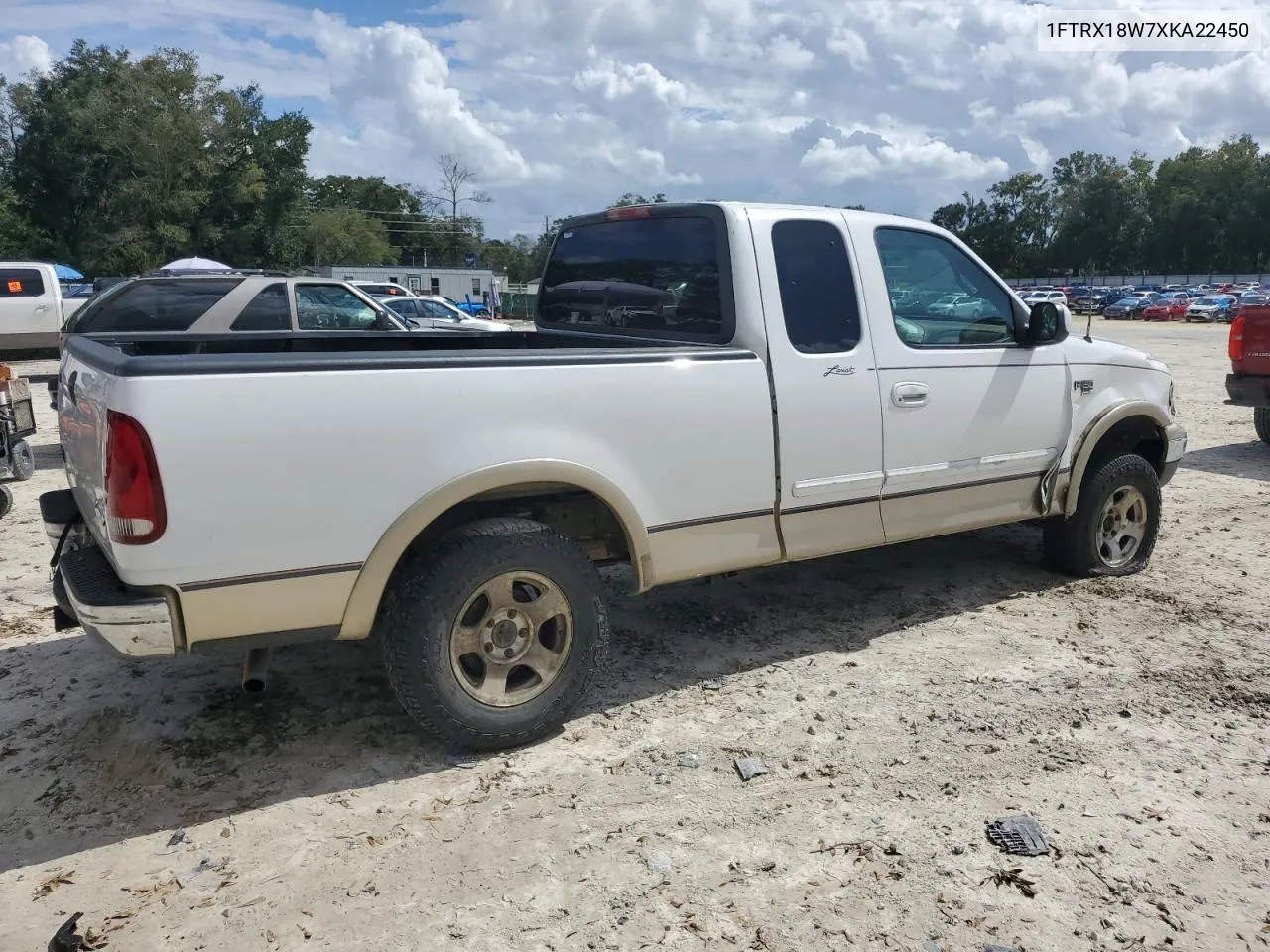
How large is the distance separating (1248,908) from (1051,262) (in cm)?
12161

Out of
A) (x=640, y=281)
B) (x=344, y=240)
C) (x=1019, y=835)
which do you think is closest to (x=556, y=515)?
(x=640, y=281)

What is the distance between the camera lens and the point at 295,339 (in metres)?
4.73

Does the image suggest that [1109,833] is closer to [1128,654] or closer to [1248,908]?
[1248,908]

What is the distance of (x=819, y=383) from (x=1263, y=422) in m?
8.73

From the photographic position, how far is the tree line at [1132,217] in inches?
3728

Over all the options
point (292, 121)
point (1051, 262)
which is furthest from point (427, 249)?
point (1051, 262)

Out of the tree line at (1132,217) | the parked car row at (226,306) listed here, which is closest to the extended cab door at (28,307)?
the parked car row at (226,306)

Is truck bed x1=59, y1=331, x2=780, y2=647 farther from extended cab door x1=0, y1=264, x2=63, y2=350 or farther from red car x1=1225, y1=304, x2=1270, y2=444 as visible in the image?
extended cab door x1=0, y1=264, x2=63, y2=350

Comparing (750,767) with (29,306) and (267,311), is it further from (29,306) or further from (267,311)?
(29,306)

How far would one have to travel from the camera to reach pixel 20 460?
7.54 metres

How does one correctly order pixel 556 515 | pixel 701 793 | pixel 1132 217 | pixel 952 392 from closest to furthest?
pixel 701 793 < pixel 556 515 < pixel 952 392 < pixel 1132 217

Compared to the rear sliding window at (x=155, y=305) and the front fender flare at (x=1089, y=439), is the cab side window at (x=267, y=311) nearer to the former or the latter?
the rear sliding window at (x=155, y=305)

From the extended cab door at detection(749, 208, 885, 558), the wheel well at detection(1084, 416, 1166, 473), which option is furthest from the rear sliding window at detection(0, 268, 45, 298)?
the wheel well at detection(1084, 416, 1166, 473)

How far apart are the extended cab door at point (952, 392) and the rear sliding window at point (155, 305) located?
6989 mm
